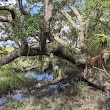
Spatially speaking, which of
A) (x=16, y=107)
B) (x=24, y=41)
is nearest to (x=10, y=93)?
(x=16, y=107)

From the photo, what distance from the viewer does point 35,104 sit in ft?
37.7

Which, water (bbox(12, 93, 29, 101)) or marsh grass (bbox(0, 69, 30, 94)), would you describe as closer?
water (bbox(12, 93, 29, 101))

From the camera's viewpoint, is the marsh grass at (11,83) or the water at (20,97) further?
the marsh grass at (11,83)

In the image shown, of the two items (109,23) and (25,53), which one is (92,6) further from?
(25,53)

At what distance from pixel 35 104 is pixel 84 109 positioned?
6.07ft

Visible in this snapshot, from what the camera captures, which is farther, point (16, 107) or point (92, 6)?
point (92, 6)

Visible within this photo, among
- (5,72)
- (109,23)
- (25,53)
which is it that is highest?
(109,23)

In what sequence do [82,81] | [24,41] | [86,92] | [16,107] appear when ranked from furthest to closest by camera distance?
[82,81], [86,92], [16,107], [24,41]

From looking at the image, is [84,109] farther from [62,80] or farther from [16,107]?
[62,80]

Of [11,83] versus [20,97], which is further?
[11,83]

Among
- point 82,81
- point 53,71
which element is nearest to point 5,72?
point 53,71

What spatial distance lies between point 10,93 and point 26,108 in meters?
3.33

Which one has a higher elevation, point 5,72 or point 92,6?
point 92,6

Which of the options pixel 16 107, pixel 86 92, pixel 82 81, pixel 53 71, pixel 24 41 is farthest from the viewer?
pixel 53 71
